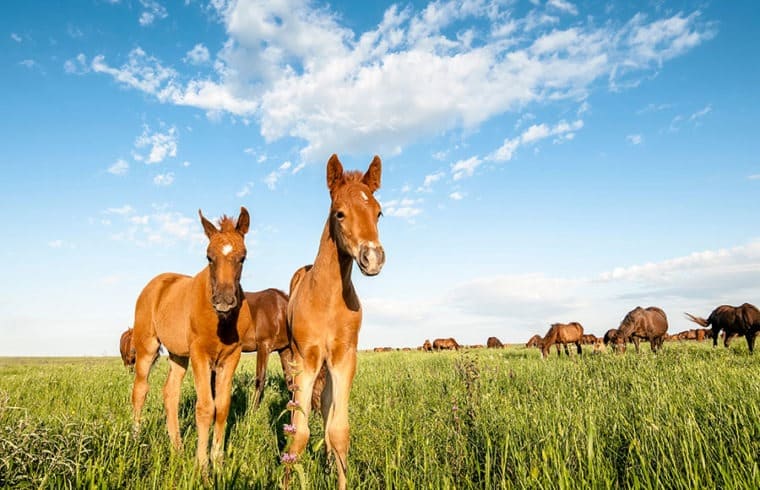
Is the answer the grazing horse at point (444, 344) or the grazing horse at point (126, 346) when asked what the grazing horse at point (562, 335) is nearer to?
the grazing horse at point (126, 346)

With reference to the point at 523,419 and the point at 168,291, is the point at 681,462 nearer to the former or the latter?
the point at 523,419

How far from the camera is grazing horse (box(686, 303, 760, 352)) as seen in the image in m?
19.8

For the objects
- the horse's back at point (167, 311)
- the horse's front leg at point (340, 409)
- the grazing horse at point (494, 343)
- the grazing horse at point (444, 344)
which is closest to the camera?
the horse's front leg at point (340, 409)

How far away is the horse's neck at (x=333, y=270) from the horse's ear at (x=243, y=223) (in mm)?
1606

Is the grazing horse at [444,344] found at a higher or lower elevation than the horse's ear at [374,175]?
lower

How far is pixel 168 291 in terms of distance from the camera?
269 inches

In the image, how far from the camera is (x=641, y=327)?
21219 millimetres

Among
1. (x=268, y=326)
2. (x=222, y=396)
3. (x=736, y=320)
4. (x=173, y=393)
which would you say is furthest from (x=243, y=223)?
(x=736, y=320)

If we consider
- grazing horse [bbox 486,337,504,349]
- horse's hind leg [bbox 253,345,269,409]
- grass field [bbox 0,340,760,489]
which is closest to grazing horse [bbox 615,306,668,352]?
grass field [bbox 0,340,760,489]

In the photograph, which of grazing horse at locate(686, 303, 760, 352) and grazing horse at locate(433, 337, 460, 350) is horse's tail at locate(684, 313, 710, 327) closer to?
grazing horse at locate(686, 303, 760, 352)

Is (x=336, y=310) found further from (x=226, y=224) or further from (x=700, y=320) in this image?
(x=700, y=320)

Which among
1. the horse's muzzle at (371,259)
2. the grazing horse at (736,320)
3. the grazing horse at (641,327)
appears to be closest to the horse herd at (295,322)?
the horse's muzzle at (371,259)

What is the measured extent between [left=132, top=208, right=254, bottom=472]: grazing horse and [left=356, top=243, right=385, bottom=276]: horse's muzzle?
6.28 feet

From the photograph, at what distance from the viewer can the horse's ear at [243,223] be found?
5598 mm
